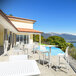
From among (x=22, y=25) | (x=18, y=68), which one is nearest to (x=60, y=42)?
(x=22, y=25)

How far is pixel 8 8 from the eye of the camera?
37844 mm

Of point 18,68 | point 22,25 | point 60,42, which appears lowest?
point 60,42

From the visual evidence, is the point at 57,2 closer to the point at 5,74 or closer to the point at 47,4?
the point at 47,4

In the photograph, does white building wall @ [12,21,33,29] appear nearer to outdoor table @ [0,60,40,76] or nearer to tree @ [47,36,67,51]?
tree @ [47,36,67,51]

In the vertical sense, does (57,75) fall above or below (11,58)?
below

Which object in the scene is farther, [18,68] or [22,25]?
[22,25]

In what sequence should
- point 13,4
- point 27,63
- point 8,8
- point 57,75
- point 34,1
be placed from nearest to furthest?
point 27,63 → point 57,75 → point 34,1 → point 13,4 → point 8,8

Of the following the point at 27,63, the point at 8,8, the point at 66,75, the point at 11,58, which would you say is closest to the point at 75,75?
the point at 66,75

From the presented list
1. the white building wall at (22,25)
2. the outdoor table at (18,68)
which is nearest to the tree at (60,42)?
the white building wall at (22,25)

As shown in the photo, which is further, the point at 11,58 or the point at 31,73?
the point at 11,58

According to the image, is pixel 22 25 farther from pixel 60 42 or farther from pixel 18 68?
pixel 18 68

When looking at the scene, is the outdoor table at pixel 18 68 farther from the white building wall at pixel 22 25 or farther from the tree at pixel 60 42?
the white building wall at pixel 22 25

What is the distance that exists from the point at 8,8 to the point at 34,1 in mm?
A: 15700

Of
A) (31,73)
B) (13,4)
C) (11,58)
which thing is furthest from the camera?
(13,4)
